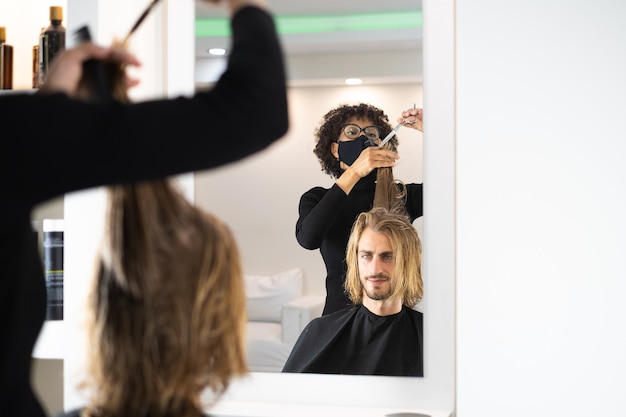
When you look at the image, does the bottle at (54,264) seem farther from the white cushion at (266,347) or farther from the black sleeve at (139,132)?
the black sleeve at (139,132)

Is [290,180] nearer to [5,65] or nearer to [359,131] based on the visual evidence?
[359,131]

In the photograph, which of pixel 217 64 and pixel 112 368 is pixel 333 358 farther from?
pixel 112 368

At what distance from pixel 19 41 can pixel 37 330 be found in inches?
75.1

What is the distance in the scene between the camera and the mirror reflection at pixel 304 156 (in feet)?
6.37

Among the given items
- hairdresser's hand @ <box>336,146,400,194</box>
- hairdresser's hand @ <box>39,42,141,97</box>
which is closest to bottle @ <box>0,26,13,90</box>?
hairdresser's hand @ <box>336,146,400,194</box>

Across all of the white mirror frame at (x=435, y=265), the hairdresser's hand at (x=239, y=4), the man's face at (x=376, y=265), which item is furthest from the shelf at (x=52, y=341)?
the hairdresser's hand at (x=239, y=4)

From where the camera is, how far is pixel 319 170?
6.57 ft

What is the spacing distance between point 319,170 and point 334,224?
0.14m

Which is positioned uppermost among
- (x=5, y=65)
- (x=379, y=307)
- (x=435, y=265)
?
(x=5, y=65)

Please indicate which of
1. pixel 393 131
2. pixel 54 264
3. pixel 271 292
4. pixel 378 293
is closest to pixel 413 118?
pixel 393 131

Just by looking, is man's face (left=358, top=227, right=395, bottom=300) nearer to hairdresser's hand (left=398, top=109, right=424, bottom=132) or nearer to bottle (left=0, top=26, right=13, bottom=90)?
hairdresser's hand (left=398, top=109, right=424, bottom=132)

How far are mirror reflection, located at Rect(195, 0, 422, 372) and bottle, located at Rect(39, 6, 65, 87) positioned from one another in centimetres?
66
